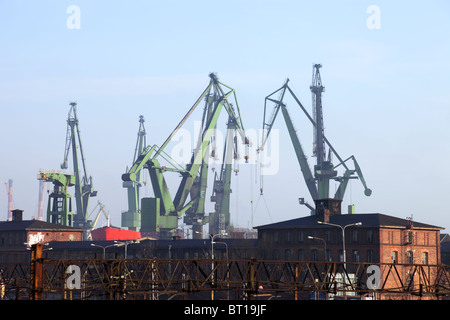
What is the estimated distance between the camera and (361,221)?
113 meters

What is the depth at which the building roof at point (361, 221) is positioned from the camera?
11192 centimetres

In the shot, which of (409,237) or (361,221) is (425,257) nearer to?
(409,237)

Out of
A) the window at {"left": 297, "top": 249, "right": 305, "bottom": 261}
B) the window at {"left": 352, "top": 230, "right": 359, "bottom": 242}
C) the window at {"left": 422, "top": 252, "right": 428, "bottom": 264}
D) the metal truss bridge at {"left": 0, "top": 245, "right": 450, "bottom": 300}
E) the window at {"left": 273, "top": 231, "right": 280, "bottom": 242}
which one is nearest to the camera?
the metal truss bridge at {"left": 0, "top": 245, "right": 450, "bottom": 300}

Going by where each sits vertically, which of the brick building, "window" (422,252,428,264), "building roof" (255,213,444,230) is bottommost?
"window" (422,252,428,264)

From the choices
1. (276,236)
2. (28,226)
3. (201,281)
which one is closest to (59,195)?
(28,226)

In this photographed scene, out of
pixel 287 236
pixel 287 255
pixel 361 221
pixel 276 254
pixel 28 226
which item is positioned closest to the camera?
pixel 361 221

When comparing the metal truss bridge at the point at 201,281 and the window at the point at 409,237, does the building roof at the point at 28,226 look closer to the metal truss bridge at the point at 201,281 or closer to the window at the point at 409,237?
the metal truss bridge at the point at 201,281

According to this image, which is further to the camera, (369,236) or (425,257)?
(425,257)

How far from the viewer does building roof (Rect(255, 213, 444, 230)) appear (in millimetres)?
111919

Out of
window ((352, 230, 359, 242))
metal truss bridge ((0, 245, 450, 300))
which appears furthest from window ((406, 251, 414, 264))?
window ((352, 230, 359, 242))

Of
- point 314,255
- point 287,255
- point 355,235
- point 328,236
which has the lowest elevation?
point 287,255

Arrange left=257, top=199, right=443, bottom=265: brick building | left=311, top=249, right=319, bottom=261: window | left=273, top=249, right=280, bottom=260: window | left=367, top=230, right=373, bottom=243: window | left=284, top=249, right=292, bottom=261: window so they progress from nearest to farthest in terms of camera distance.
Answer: left=367, top=230, right=373, bottom=243: window, left=257, top=199, right=443, bottom=265: brick building, left=311, top=249, right=319, bottom=261: window, left=284, top=249, right=292, bottom=261: window, left=273, top=249, right=280, bottom=260: window

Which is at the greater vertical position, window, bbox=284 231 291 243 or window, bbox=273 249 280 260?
window, bbox=284 231 291 243

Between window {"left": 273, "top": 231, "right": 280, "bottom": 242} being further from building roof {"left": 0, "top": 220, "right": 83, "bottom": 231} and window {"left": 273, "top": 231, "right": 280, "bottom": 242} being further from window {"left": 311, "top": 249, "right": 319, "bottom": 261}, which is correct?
building roof {"left": 0, "top": 220, "right": 83, "bottom": 231}
